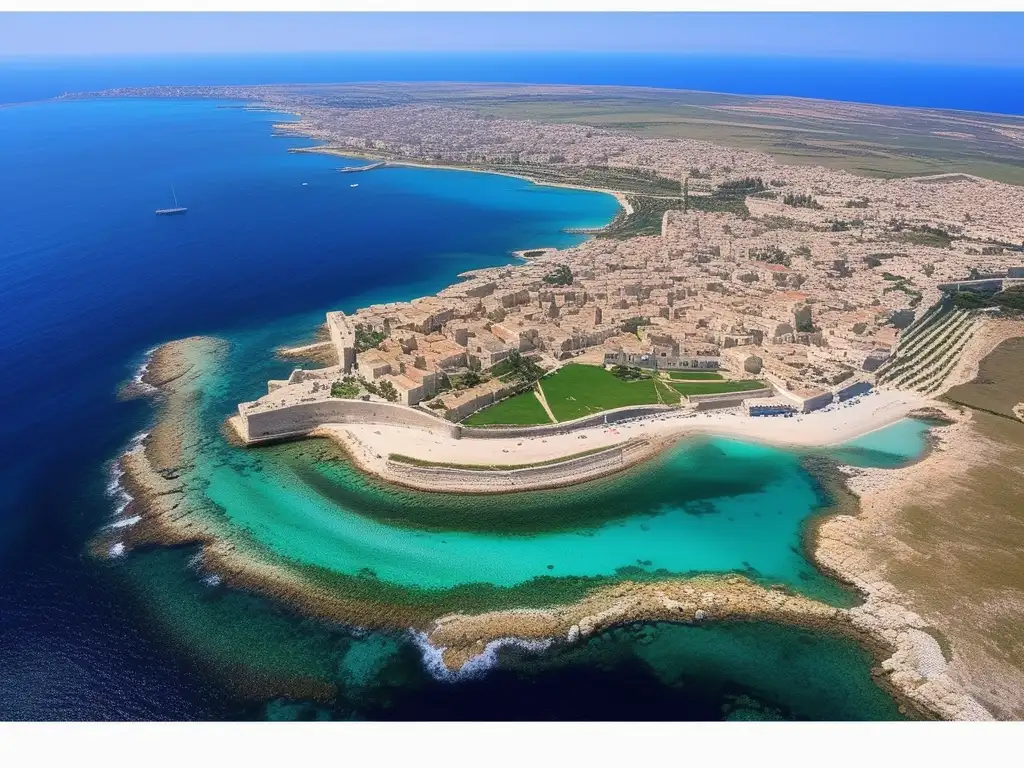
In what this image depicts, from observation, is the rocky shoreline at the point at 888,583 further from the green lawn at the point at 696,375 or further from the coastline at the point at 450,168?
the coastline at the point at 450,168

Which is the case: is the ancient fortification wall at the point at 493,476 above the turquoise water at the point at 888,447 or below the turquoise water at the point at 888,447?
below

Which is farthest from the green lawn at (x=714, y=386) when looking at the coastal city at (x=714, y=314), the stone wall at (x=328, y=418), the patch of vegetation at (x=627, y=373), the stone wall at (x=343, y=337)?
the stone wall at (x=343, y=337)

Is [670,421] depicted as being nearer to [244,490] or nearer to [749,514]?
[749,514]

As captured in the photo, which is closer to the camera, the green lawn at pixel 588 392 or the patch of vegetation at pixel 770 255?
the green lawn at pixel 588 392

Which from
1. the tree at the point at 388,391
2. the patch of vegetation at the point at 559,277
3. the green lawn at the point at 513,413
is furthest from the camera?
the patch of vegetation at the point at 559,277

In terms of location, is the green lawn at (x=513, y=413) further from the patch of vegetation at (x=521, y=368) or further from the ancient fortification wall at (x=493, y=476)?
the ancient fortification wall at (x=493, y=476)

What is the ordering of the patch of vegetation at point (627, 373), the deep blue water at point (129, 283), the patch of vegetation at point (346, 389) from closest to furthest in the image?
the deep blue water at point (129, 283) < the patch of vegetation at point (346, 389) < the patch of vegetation at point (627, 373)

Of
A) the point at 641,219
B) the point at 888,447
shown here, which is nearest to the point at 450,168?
the point at 641,219

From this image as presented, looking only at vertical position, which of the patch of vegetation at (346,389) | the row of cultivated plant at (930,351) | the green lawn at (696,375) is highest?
the row of cultivated plant at (930,351)
